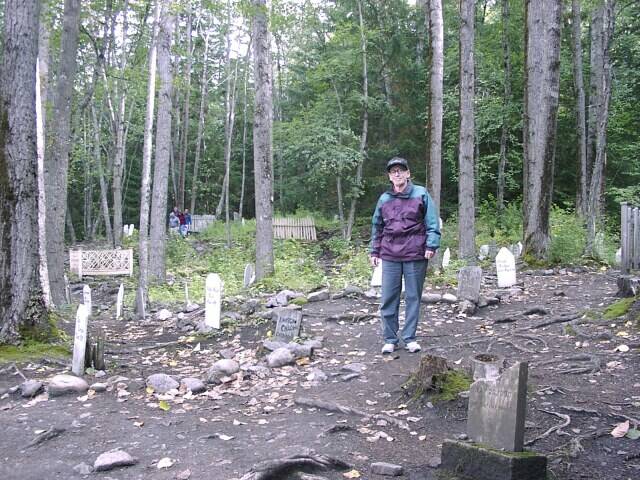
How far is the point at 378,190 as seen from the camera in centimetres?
2859

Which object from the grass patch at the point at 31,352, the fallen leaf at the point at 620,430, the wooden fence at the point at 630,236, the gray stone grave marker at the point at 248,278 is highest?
the wooden fence at the point at 630,236

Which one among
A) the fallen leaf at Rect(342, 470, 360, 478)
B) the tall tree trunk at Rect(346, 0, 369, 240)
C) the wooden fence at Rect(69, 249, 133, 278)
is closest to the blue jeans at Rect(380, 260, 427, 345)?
the fallen leaf at Rect(342, 470, 360, 478)

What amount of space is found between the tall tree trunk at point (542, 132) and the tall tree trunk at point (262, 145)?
6080 millimetres

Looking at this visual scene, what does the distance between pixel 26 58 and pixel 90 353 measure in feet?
12.2

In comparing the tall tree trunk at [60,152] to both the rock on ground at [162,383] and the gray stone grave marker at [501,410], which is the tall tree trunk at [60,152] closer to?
the rock on ground at [162,383]

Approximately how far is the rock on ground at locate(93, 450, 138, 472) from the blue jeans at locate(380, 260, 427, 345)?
3309mm

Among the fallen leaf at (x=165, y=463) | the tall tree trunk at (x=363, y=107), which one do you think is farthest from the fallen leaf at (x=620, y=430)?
the tall tree trunk at (x=363, y=107)

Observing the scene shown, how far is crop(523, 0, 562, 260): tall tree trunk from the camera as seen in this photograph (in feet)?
41.6

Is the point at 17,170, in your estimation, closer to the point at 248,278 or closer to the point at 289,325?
the point at 289,325

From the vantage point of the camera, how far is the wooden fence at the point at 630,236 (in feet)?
33.5

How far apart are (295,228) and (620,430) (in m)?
→ 26.7

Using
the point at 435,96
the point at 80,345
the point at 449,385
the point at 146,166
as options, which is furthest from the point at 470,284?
the point at 146,166

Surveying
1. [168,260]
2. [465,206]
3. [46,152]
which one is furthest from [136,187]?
[465,206]

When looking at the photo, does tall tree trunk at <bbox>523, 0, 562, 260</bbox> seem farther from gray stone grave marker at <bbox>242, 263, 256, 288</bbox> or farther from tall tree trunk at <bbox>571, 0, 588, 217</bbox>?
gray stone grave marker at <bbox>242, 263, 256, 288</bbox>
